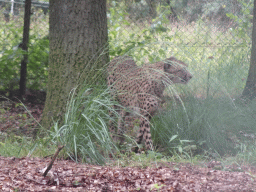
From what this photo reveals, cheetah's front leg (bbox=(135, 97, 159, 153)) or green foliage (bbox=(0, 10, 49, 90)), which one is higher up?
green foliage (bbox=(0, 10, 49, 90))

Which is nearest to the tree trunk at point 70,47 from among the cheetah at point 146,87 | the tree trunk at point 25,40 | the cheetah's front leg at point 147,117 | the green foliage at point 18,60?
the cheetah at point 146,87

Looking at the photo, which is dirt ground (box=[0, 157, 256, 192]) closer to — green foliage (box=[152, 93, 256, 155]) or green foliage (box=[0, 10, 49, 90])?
green foliage (box=[152, 93, 256, 155])

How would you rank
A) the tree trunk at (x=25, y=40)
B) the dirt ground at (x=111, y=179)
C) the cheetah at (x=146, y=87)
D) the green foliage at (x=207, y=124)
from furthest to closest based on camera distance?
the tree trunk at (x=25, y=40)
the cheetah at (x=146, y=87)
the green foliage at (x=207, y=124)
the dirt ground at (x=111, y=179)

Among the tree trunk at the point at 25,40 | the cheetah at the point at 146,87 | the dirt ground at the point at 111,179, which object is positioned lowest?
the dirt ground at the point at 111,179

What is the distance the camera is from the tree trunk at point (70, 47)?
4090mm

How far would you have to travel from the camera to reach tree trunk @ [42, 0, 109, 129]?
13.4 feet

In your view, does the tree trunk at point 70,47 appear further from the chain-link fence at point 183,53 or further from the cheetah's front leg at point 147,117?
the cheetah's front leg at point 147,117

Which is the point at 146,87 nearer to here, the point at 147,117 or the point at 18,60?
the point at 147,117

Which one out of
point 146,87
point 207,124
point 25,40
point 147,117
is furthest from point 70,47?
point 25,40

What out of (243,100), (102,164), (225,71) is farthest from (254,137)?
(102,164)

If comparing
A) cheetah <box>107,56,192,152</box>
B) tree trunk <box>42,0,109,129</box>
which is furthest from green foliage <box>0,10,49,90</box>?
cheetah <box>107,56,192,152</box>

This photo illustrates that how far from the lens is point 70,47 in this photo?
13.5ft

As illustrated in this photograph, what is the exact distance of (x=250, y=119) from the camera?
4.37m

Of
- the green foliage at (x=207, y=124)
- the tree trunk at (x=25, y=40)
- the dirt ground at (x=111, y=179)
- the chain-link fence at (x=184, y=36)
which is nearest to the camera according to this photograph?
the dirt ground at (x=111, y=179)
